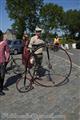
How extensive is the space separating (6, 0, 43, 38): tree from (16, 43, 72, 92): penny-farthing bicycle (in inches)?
2419

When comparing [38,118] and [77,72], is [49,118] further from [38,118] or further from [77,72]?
[77,72]

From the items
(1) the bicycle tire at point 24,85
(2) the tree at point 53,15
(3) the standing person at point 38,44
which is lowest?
(1) the bicycle tire at point 24,85

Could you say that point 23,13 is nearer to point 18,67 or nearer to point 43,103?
point 18,67

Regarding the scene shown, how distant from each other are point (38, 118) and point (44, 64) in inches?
169

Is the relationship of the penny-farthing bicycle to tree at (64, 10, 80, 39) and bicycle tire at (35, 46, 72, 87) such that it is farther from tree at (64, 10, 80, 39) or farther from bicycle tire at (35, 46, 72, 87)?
tree at (64, 10, 80, 39)

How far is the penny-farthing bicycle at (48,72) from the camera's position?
11430 mm

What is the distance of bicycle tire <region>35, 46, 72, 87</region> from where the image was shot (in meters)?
11.7

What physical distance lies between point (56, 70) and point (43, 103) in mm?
3327

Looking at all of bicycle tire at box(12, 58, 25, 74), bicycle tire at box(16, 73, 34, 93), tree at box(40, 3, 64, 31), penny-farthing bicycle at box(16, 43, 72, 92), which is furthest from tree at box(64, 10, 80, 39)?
bicycle tire at box(16, 73, 34, 93)

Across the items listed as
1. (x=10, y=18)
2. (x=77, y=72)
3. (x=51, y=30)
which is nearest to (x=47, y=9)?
(x=51, y=30)

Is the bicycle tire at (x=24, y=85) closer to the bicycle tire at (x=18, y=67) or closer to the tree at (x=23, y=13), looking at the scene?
the bicycle tire at (x=18, y=67)

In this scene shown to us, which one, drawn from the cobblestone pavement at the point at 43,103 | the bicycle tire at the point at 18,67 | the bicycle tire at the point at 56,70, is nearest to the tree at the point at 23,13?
the bicycle tire at the point at 18,67

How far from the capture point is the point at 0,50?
35.9 ft

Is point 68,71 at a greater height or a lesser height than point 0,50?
lesser
